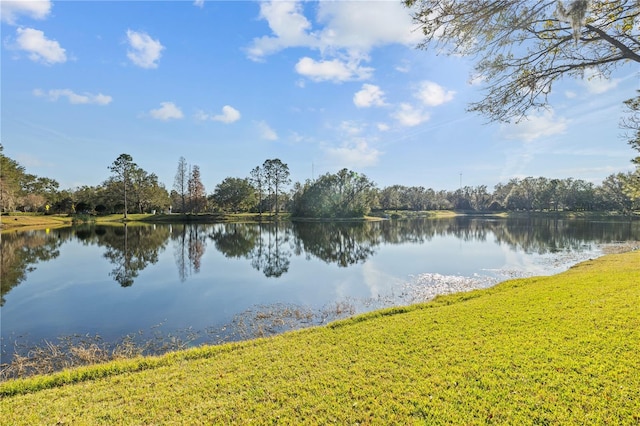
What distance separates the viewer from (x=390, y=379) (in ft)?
14.7

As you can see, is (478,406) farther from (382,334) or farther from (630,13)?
(630,13)

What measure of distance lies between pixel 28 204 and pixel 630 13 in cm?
8548

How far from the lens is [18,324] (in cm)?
942

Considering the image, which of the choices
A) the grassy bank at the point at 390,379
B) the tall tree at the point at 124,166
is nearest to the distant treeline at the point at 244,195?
the tall tree at the point at 124,166

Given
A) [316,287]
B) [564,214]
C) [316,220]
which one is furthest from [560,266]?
[564,214]

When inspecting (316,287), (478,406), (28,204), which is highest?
(28,204)

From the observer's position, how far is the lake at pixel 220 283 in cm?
964

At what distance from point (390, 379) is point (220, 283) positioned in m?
12.0

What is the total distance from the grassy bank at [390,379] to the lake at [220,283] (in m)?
3.21

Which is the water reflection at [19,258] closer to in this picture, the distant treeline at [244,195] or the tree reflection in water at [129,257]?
the tree reflection in water at [129,257]

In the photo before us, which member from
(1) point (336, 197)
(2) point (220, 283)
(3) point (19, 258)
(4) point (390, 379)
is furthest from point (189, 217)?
(4) point (390, 379)

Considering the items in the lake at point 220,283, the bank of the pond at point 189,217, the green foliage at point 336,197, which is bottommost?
the lake at point 220,283

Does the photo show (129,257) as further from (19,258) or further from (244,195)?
(244,195)

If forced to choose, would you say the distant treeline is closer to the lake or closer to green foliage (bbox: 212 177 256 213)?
green foliage (bbox: 212 177 256 213)
